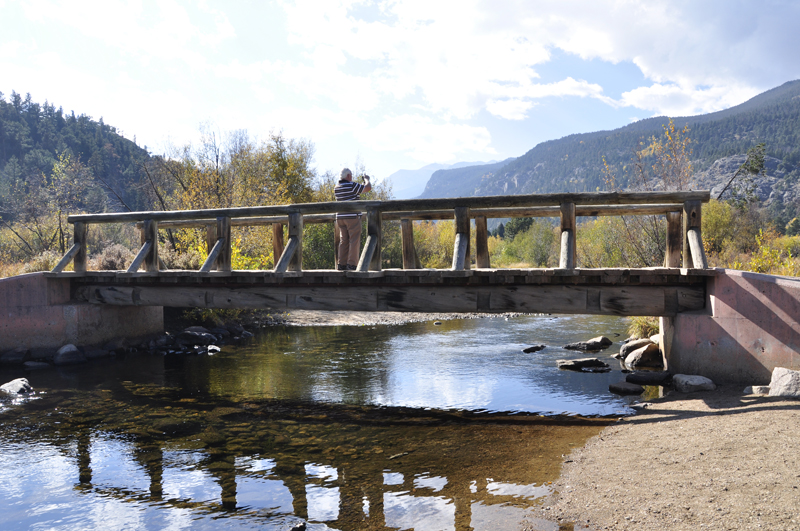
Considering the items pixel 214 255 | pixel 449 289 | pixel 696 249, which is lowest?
pixel 449 289

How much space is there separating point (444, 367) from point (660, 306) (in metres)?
4.88

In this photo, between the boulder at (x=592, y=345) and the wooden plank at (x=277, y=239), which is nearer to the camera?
the wooden plank at (x=277, y=239)

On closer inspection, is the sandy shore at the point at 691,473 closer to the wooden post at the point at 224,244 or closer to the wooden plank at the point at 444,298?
the wooden plank at the point at 444,298

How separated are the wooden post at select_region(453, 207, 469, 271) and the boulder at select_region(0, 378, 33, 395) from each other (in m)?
8.32

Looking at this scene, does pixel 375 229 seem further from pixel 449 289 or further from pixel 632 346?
pixel 632 346

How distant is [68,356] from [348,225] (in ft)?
25.4

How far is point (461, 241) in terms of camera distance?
9750 mm

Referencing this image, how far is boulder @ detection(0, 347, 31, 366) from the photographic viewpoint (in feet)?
41.9

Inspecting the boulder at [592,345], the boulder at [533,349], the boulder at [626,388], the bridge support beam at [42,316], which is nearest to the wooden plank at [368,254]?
the boulder at [626,388]

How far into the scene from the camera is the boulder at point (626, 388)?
9.34 metres

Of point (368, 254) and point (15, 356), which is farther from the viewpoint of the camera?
point (15, 356)

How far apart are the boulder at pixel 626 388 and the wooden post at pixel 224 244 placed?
7837mm

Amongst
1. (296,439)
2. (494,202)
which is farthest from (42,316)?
(494,202)

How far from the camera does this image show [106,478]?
620 cm
